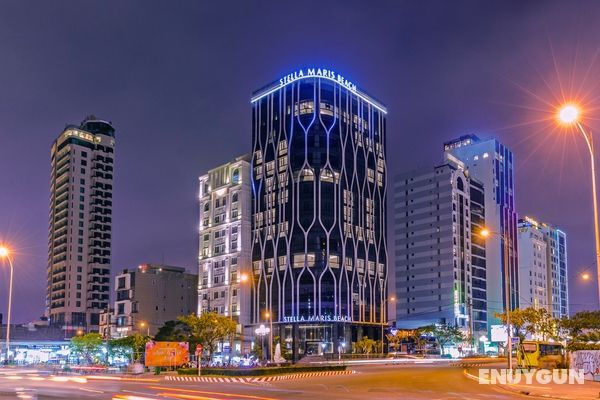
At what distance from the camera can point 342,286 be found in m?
139

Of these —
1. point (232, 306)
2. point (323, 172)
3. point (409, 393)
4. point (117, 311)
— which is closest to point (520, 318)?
point (409, 393)

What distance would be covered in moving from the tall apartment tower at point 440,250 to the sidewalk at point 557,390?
123 m

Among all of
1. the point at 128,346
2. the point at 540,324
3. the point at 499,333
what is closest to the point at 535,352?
the point at 540,324

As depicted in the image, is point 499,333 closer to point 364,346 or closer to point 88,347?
point 364,346

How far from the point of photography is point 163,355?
67.2 metres

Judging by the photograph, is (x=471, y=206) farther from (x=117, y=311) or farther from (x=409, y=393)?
(x=409, y=393)

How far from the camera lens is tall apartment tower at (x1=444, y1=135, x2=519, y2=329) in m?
179

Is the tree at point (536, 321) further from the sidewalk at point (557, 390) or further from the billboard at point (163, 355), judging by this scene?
the sidewalk at point (557, 390)

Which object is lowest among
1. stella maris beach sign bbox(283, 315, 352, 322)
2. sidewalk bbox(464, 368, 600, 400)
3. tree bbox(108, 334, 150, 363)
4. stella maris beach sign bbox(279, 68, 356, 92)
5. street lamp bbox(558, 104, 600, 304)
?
tree bbox(108, 334, 150, 363)

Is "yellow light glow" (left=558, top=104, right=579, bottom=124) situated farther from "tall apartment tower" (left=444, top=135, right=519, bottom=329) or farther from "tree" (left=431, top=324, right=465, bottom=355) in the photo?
"tall apartment tower" (left=444, top=135, right=519, bottom=329)

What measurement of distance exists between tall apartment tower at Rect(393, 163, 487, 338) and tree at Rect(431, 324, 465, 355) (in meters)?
11.1

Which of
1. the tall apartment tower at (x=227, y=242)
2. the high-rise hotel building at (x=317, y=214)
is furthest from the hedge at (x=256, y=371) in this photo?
the tall apartment tower at (x=227, y=242)

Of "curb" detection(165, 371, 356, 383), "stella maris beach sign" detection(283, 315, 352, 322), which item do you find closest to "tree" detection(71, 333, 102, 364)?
"stella maris beach sign" detection(283, 315, 352, 322)

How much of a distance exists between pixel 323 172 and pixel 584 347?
90.2 meters
